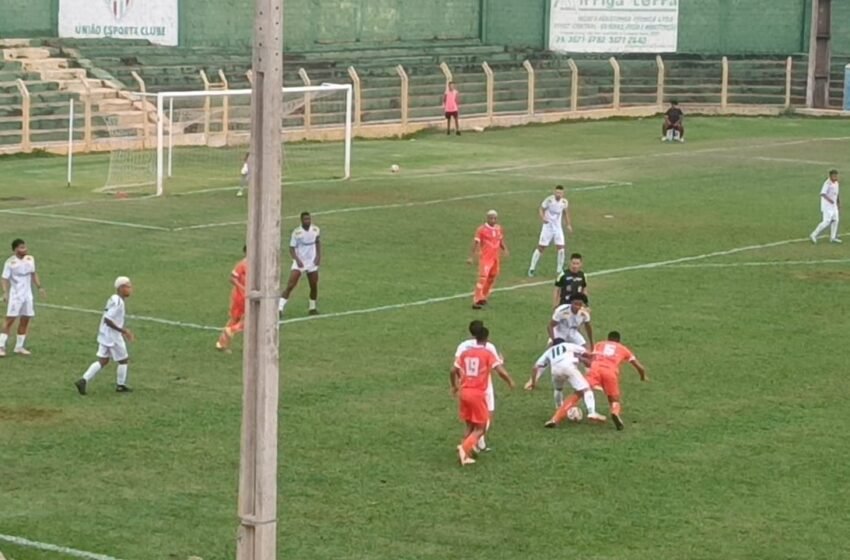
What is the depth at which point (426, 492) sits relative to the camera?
1856 cm

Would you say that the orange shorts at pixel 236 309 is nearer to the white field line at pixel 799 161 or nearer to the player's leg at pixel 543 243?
the player's leg at pixel 543 243

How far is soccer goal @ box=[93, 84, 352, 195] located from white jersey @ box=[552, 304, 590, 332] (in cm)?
2102

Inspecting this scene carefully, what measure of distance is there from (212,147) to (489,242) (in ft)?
71.8

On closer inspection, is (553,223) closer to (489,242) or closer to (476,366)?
(489,242)

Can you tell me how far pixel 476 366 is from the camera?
63.7 feet

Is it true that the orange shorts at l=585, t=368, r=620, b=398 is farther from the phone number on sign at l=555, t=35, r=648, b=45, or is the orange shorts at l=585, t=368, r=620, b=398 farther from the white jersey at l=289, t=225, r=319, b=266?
the phone number on sign at l=555, t=35, r=648, b=45

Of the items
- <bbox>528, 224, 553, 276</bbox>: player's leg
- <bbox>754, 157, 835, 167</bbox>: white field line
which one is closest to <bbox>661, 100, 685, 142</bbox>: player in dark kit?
<bbox>754, 157, 835, 167</bbox>: white field line

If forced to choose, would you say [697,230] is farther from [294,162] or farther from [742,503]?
[742,503]

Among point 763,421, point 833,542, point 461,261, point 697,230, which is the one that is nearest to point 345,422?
point 763,421

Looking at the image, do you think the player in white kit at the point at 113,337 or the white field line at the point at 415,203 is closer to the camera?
the player in white kit at the point at 113,337

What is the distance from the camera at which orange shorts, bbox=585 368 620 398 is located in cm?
2112

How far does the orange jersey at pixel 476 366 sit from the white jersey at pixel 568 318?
11.4ft

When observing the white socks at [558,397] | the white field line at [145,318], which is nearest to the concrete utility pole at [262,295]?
the white socks at [558,397]

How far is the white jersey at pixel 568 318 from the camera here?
2283 centimetres
